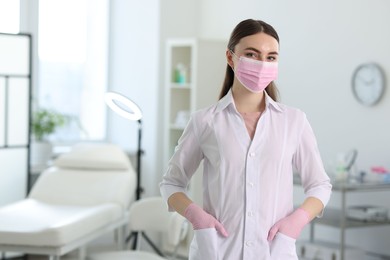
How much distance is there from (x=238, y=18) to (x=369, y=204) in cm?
188

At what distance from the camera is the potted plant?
5742 mm

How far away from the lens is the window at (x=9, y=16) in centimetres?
566

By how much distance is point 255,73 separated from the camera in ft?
5.70

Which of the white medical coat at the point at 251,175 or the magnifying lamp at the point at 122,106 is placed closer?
the white medical coat at the point at 251,175

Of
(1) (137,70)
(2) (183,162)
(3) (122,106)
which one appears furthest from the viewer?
(1) (137,70)

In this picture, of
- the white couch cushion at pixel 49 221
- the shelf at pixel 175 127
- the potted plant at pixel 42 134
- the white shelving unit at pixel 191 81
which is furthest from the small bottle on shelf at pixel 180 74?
the white couch cushion at pixel 49 221

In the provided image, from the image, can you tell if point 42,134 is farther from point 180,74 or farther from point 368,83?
point 368,83

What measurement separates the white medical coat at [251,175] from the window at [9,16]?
13.7 ft

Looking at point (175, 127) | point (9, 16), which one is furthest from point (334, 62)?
point (9, 16)

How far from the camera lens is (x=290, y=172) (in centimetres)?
178

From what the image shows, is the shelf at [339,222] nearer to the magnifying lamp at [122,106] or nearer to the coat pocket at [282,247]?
the magnifying lamp at [122,106]

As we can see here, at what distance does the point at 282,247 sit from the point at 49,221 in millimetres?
2748

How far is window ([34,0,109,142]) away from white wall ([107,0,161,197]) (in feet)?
0.32

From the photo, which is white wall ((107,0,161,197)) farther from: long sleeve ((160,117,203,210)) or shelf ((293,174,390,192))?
long sleeve ((160,117,203,210))
